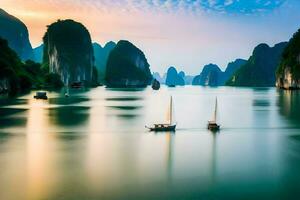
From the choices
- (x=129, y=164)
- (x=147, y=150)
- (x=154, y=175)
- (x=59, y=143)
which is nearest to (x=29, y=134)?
(x=59, y=143)

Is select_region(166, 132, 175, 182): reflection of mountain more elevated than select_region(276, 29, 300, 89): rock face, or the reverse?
select_region(276, 29, 300, 89): rock face

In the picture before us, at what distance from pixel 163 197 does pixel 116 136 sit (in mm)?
19498

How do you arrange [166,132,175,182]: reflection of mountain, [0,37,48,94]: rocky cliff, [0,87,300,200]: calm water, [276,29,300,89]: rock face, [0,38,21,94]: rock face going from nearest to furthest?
[0,87,300,200]: calm water, [166,132,175,182]: reflection of mountain, [0,38,21,94]: rock face, [0,37,48,94]: rocky cliff, [276,29,300,89]: rock face

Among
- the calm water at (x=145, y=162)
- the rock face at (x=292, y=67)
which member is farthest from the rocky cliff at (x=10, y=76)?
the rock face at (x=292, y=67)

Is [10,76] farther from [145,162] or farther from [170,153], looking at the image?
[145,162]

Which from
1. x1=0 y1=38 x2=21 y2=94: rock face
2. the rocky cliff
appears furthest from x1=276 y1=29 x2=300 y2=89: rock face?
x1=0 y1=38 x2=21 y2=94: rock face

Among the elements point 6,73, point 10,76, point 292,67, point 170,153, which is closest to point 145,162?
point 170,153

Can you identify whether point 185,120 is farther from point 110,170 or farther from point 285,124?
point 110,170

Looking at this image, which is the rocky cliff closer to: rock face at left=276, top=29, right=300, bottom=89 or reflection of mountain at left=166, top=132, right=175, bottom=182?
reflection of mountain at left=166, top=132, right=175, bottom=182

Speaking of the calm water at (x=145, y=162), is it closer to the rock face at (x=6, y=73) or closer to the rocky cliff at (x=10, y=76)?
the rock face at (x=6, y=73)

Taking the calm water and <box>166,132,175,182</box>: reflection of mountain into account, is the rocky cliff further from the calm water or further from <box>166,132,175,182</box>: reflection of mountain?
<box>166,132,175,182</box>: reflection of mountain

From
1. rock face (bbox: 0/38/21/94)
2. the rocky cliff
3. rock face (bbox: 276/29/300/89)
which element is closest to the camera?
rock face (bbox: 0/38/21/94)

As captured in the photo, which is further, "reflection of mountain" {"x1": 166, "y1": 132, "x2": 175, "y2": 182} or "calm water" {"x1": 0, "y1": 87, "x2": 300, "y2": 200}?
"reflection of mountain" {"x1": 166, "y1": 132, "x2": 175, "y2": 182}

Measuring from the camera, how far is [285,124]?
150 ft
